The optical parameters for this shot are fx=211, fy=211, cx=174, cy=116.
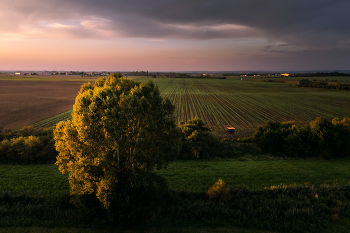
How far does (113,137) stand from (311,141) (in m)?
27.1

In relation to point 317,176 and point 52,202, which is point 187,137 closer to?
point 317,176

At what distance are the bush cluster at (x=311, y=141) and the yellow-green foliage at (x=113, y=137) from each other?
65.8 feet

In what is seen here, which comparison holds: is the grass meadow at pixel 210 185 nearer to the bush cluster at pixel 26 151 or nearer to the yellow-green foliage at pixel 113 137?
the bush cluster at pixel 26 151

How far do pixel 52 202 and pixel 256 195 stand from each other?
15.3m

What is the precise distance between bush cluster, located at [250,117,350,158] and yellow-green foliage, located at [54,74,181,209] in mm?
20048

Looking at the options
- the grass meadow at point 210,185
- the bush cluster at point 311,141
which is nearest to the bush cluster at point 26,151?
the grass meadow at point 210,185

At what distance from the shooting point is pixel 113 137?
516 inches

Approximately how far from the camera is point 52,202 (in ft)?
49.0

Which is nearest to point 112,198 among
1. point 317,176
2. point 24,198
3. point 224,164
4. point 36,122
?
point 24,198

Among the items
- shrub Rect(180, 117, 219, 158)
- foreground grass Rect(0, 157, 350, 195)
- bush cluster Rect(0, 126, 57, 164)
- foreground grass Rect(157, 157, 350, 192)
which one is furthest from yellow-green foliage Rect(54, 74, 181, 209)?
bush cluster Rect(0, 126, 57, 164)

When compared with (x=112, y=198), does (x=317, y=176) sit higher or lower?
lower

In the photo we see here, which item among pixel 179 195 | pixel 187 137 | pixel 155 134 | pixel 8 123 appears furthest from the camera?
pixel 8 123

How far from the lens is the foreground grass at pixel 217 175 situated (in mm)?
18750

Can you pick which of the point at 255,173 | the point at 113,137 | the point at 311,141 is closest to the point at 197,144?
the point at 255,173
